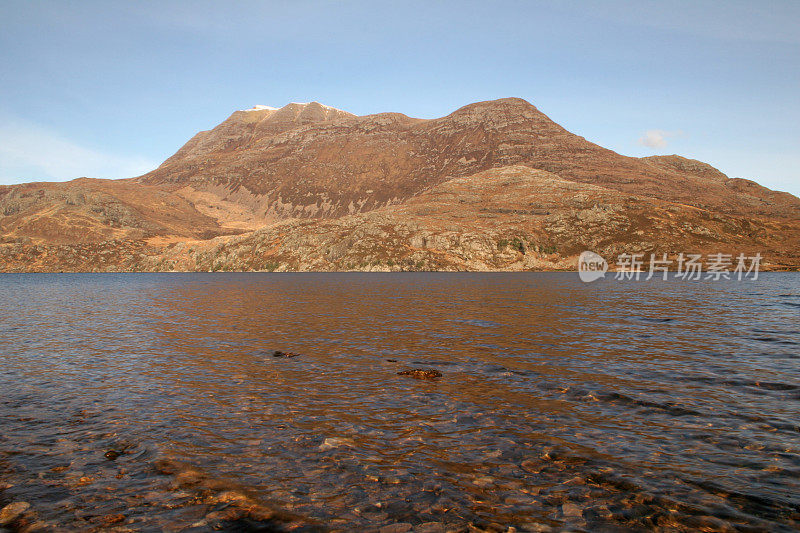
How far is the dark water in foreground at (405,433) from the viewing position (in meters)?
10.1

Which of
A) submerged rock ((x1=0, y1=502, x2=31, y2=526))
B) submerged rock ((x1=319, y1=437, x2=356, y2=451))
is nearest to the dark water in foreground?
submerged rock ((x1=319, y1=437, x2=356, y2=451))

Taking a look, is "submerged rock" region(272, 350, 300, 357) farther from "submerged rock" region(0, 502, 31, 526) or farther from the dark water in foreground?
"submerged rock" region(0, 502, 31, 526)

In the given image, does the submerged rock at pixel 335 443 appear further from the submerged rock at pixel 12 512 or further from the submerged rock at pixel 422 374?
the submerged rock at pixel 422 374

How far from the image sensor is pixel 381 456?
12.8m

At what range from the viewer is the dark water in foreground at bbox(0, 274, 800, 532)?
10062 mm

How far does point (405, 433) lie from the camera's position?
14617 millimetres

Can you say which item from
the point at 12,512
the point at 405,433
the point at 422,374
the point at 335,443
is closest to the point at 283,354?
the point at 422,374

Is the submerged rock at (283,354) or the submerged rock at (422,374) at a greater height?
the submerged rock at (422,374)

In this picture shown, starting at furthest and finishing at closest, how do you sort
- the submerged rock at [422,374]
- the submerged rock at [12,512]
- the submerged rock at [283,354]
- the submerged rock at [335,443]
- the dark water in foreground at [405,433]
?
the submerged rock at [283,354], the submerged rock at [422,374], the submerged rock at [335,443], the dark water in foreground at [405,433], the submerged rock at [12,512]

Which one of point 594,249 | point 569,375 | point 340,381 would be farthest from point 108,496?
point 594,249

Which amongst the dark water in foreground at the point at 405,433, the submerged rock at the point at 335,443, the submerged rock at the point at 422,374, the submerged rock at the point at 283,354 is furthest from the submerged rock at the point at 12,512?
the submerged rock at the point at 283,354

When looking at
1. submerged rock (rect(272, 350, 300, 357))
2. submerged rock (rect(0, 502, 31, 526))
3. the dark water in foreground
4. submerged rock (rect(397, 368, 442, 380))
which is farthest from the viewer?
submerged rock (rect(272, 350, 300, 357))

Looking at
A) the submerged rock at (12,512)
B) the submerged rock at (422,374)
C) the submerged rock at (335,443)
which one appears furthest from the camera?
the submerged rock at (422,374)

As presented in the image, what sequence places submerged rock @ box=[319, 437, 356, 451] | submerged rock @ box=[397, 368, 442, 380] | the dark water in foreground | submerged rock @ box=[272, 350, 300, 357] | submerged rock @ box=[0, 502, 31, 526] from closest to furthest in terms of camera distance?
1. submerged rock @ box=[0, 502, 31, 526]
2. the dark water in foreground
3. submerged rock @ box=[319, 437, 356, 451]
4. submerged rock @ box=[397, 368, 442, 380]
5. submerged rock @ box=[272, 350, 300, 357]
